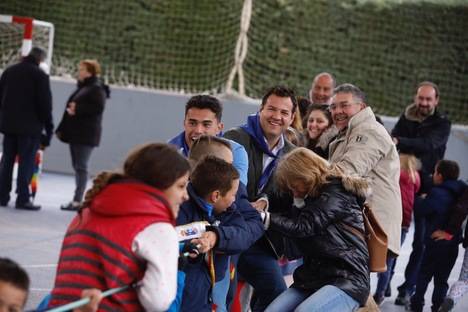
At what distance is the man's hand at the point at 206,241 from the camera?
17.5ft

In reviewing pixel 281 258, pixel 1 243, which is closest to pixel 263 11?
pixel 1 243

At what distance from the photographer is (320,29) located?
19.3 meters

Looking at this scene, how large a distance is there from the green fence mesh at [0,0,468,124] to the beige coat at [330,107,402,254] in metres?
11.2

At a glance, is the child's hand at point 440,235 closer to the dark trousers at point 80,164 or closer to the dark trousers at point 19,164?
the dark trousers at point 80,164

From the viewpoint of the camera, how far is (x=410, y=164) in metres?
10.4

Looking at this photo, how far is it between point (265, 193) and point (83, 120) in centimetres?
710

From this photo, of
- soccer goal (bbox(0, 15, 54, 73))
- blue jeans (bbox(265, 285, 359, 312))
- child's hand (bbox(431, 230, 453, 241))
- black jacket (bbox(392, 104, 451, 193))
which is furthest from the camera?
soccer goal (bbox(0, 15, 54, 73))

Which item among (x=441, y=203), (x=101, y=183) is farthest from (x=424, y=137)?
(x=101, y=183)

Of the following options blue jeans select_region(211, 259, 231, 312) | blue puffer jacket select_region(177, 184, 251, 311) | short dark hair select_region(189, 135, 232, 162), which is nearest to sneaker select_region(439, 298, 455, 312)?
blue jeans select_region(211, 259, 231, 312)

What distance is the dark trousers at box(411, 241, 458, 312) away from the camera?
9914 millimetres

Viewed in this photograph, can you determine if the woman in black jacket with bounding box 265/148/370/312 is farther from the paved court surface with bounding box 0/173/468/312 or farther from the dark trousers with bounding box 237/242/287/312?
the paved court surface with bounding box 0/173/468/312

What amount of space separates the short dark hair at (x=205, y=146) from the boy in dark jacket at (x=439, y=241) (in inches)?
167

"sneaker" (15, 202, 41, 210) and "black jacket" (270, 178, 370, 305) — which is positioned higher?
"black jacket" (270, 178, 370, 305)

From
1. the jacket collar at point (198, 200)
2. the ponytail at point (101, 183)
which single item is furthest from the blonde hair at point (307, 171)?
the ponytail at point (101, 183)
